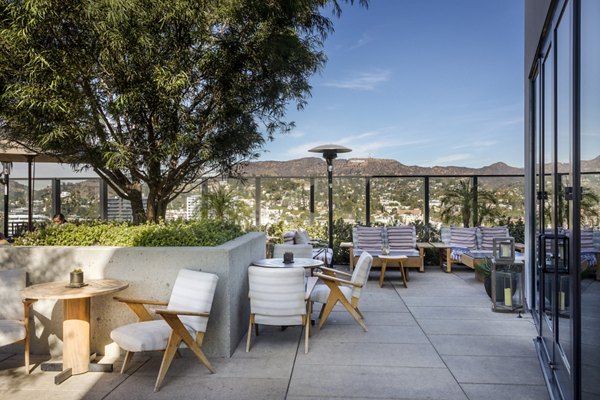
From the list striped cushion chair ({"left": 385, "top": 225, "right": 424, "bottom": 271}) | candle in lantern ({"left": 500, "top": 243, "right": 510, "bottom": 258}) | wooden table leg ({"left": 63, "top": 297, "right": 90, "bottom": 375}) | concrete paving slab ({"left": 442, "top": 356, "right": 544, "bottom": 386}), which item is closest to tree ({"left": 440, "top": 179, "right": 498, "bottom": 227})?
striped cushion chair ({"left": 385, "top": 225, "right": 424, "bottom": 271})

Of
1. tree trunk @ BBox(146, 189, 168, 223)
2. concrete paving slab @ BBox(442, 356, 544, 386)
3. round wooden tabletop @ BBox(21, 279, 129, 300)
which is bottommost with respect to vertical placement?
concrete paving slab @ BBox(442, 356, 544, 386)

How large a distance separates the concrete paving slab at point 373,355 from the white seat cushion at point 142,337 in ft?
3.97

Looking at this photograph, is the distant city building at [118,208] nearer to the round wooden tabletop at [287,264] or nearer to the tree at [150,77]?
the tree at [150,77]

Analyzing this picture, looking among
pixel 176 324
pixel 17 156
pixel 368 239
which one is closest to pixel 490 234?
pixel 368 239

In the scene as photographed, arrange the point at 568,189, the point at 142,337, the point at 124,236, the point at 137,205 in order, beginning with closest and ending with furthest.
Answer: the point at 568,189 < the point at 142,337 < the point at 124,236 < the point at 137,205

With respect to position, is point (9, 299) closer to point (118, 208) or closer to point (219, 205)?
point (219, 205)

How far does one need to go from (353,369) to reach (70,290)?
8.12 feet

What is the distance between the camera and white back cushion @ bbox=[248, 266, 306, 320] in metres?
4.53

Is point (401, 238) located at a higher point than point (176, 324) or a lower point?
higher

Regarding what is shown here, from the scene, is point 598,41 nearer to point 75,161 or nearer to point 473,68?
point 75,161

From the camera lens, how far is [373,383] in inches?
149

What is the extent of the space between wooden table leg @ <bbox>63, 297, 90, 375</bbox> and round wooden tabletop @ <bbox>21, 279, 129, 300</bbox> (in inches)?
5.4

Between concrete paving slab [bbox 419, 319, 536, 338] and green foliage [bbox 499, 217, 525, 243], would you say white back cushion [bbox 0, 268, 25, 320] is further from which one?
green foliage [bbox 499, 217, 525, 243]

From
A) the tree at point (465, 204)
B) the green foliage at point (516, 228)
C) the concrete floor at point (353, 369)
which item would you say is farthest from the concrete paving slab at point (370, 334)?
the green foliage at point (516, 228)
